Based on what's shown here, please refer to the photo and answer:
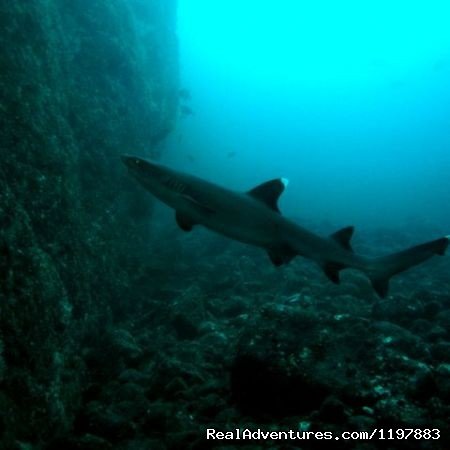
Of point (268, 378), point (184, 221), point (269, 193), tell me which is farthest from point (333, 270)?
point (184, 221)

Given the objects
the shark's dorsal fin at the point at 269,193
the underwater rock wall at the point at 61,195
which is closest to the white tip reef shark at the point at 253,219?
the shark's dorsal fin at the point at 269,193

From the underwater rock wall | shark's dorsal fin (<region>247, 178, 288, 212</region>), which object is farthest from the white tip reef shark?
the underwater rock wall

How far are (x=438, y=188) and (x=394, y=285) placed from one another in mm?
69009

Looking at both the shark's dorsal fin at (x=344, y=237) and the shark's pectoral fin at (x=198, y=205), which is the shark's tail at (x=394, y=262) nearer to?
the shark's dorsal fin at (x=344, y=237)

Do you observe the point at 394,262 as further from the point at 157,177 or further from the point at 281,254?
the point at 157,177

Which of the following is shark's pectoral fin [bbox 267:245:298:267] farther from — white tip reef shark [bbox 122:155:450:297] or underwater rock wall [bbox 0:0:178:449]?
underwater rock wall [bbox 0:0:178:449]

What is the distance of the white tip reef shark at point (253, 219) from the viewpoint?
439 centimetres

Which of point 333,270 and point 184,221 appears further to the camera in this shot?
point 333,270

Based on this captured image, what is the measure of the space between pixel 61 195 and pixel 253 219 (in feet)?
20.8

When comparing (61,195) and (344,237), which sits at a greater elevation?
(61,195)

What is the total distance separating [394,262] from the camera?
6.22 metres

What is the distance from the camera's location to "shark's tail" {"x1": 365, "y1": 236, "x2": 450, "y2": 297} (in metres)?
6.06

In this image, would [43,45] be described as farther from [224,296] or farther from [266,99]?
[266,99]

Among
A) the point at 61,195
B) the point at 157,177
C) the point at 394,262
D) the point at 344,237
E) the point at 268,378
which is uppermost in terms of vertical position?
the point at 61,195
